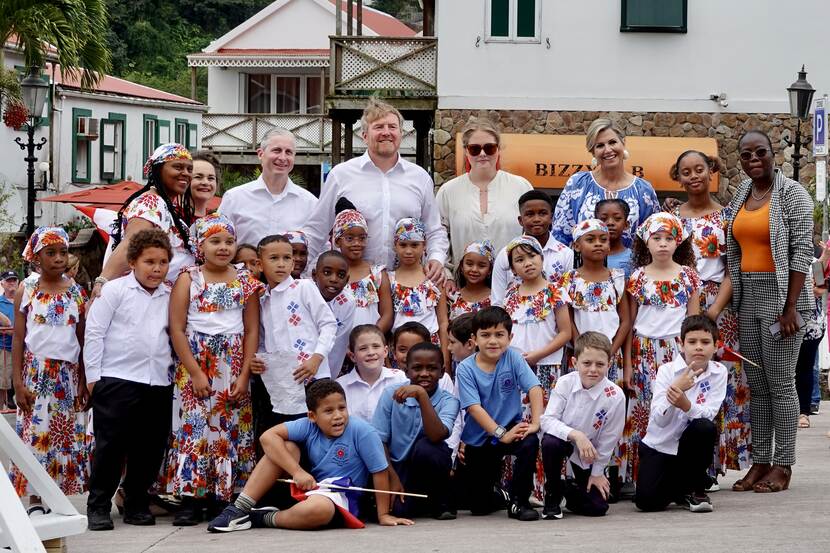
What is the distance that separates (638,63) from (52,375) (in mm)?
17832

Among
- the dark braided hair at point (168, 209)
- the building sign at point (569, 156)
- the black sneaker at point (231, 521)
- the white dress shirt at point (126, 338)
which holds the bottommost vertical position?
the black sneaker at point (231, 521)

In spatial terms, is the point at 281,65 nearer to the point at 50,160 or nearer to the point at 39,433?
the point at 50,160

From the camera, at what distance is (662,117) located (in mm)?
25328

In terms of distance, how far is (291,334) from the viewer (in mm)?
8633

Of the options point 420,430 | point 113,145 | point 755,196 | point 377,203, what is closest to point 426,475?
→ point 420,430

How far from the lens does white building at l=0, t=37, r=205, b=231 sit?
115 feet

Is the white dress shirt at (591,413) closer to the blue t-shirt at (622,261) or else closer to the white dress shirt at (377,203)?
the blue t-shirt at (622,261)

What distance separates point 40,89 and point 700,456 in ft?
50.0

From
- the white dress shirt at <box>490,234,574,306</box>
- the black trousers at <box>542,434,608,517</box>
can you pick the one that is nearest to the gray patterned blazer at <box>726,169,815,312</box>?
the white dress shirt at <box>490,234,574,306</box>

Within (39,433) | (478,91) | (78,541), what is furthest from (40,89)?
(78,541)

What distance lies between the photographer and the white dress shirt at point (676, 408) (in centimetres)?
854

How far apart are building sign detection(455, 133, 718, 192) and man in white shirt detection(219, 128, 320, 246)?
49.3ft

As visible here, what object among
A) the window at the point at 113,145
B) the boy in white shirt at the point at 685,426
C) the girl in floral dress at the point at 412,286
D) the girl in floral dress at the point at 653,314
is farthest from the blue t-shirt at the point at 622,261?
the window at the point at 113,145

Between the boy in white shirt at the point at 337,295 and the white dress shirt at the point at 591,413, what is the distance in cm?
143
